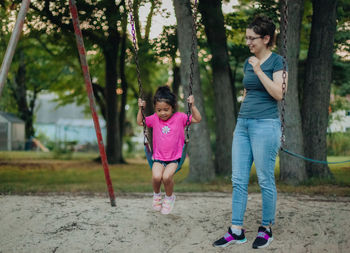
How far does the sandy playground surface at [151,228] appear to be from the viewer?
171 inches

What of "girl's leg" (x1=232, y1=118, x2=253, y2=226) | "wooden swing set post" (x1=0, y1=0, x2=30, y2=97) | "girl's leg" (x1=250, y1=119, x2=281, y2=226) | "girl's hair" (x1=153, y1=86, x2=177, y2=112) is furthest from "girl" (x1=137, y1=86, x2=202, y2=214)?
"wooden swing set post" (x1=0, y1=0, x2=30, y2=97)

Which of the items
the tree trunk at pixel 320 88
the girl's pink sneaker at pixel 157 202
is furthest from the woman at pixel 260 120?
the tree trunk at pixel 320 88

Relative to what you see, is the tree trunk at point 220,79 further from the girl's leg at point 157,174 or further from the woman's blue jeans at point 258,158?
the woman's blue jeans at point 258,158

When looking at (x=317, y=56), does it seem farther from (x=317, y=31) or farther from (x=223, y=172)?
(x=223, y=172)

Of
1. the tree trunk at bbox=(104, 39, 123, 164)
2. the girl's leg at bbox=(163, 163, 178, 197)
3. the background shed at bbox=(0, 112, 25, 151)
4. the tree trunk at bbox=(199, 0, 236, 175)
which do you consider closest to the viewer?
the girl's leg at bbox=(163, 163, 178, 197)

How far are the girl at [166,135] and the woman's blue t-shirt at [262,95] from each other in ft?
2.89

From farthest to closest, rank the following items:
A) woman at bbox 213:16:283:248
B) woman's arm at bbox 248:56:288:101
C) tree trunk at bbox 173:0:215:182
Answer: tree trunk at bbox 173:0:215:182, woman at bbox 213:16:283:248, woman's arm at bbox 248:56:288:101

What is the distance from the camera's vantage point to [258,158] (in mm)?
3740

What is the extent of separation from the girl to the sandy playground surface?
0.57m

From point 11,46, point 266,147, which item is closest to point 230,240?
point 266,147

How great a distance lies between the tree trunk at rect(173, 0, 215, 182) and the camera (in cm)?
897

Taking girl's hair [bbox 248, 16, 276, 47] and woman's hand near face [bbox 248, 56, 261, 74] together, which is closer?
woman's hand near face [bbox 248, 56, 261, 74]

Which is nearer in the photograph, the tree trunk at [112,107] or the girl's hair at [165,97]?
the girl's hair at [165,97]

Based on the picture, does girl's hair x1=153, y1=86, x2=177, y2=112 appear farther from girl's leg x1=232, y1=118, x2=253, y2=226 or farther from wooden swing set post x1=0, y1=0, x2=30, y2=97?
wooden swing set post x1=0, y1=0, x2=30, y2=97
